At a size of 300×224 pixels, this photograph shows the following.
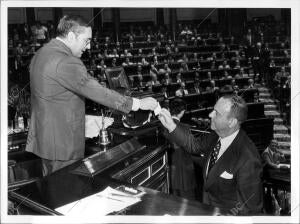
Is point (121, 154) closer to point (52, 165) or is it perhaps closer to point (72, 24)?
point (52, 165)

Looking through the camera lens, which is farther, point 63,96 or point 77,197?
point 63,96

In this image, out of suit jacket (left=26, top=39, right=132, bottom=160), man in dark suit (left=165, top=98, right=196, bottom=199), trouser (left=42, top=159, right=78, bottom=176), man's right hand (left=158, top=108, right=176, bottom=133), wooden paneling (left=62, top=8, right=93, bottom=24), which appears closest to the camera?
suit jacket (left=26, top=39, right=132, bottom=160)

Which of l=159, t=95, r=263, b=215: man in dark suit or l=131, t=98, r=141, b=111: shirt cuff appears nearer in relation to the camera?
l=159, t=95, r=263, b=215: man in dark suit

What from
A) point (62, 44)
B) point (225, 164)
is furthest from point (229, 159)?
point (62, 44)

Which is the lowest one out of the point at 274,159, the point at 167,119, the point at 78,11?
the point at 274,159

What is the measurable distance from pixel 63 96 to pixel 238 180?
103cm

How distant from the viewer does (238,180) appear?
1906 mm

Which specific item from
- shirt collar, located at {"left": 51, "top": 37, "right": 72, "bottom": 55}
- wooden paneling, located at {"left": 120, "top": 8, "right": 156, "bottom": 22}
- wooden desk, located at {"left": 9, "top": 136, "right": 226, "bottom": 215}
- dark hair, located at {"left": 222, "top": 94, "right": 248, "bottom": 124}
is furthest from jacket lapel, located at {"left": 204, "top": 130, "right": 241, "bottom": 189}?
wooden paneling, located at {"left": 120, "top": 8, "right": 156, "bottom": 22}

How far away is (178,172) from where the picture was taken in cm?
281

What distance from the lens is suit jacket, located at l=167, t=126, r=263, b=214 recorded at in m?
1.85

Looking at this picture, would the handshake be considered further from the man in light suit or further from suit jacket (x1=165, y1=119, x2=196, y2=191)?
suit jacket (x1=165, y1=119, x2=196, y2=191)

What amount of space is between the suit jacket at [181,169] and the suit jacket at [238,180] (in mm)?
695

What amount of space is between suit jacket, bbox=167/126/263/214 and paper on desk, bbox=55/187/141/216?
1.93 ft

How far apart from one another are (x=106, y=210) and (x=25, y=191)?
38cm
